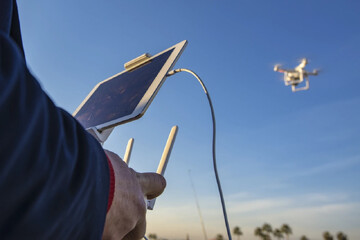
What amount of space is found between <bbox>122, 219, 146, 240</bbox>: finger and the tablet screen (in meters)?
1.14

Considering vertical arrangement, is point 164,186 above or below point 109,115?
below

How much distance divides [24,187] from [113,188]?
0.21m

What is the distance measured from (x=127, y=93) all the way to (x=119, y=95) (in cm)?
12

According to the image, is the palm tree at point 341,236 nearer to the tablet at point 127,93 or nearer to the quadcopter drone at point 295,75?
the quadcopter drone at point 295,75

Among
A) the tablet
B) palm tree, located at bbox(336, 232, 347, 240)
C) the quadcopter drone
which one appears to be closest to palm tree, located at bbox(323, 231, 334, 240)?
palm tree, located at bbox(336, 232, 347, 240)

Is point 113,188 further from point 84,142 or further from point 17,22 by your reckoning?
point 17,22

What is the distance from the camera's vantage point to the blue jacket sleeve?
16.9 inches

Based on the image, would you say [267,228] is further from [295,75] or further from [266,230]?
[295,75]

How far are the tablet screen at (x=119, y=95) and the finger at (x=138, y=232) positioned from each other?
1.14 m

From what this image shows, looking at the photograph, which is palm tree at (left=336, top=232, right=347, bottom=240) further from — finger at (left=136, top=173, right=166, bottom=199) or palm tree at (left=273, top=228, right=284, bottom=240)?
finger at (left=136, top=173, right=166, bottom=199)

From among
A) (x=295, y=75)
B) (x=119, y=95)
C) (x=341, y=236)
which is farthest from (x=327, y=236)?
A: (x=119, y=95)

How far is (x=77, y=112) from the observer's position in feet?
8.25

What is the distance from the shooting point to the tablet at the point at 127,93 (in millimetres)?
1937

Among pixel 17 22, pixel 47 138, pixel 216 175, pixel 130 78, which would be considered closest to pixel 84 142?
Result: pixel 47 138
